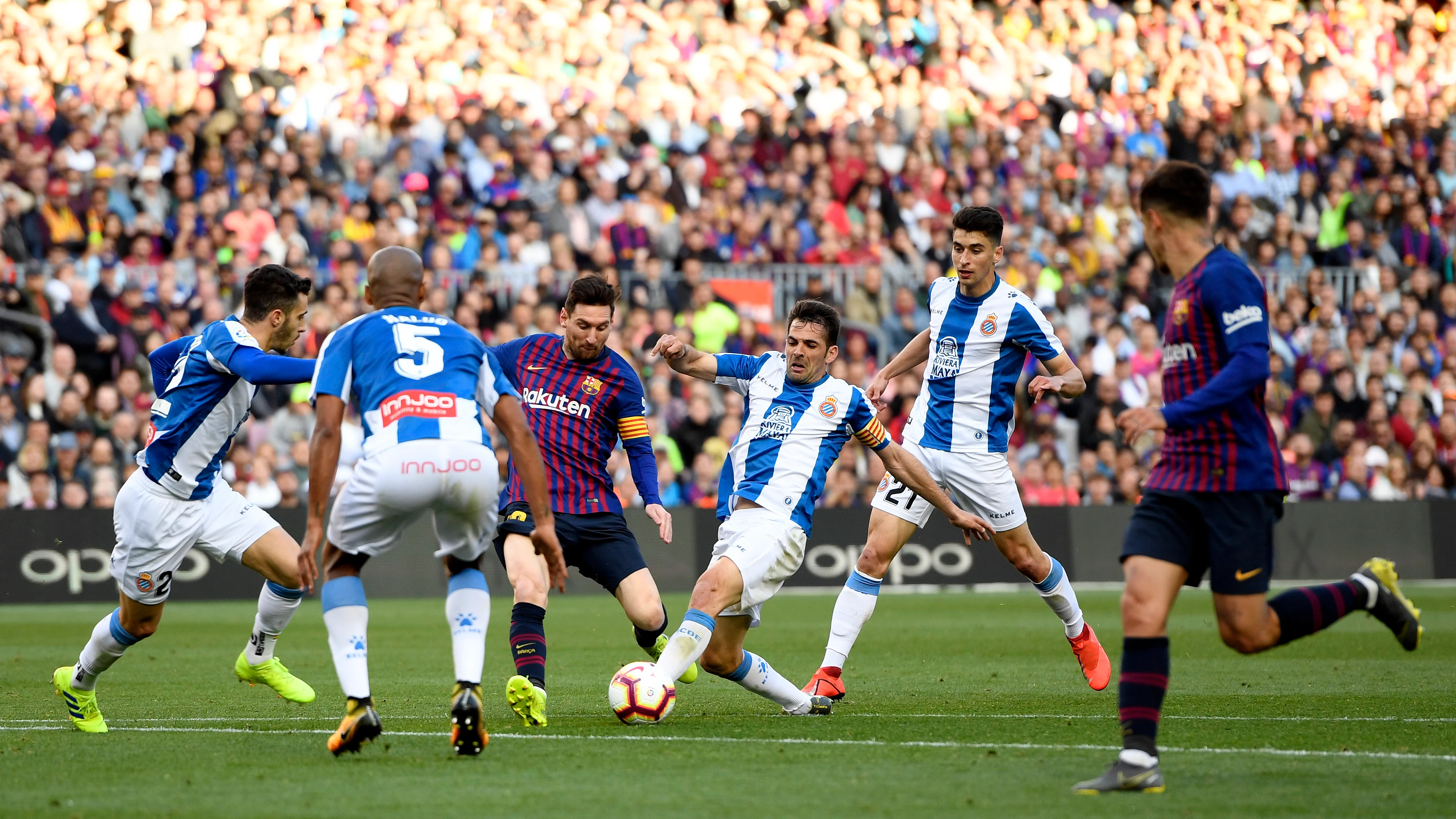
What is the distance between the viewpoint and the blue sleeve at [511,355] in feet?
27.9

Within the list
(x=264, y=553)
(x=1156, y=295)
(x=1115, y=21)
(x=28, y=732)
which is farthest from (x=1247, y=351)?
(x=1115, y=21)

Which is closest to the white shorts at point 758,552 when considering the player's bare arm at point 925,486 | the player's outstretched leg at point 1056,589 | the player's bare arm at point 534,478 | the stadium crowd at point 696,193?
the player's bare arm at point 925,486

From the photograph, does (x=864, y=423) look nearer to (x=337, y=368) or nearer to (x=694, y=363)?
(x=694, y=363)

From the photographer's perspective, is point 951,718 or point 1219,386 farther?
point 951,718

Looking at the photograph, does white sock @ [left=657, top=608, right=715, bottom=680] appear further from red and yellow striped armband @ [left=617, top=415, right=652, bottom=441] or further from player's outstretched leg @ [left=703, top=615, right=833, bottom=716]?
red and yellow striped armband @ [left=617, top=415, right=652, bottom=441]

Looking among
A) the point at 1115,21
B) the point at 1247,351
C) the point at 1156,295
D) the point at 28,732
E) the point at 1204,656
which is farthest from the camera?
the point at 1115,21

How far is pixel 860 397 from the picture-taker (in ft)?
26.6

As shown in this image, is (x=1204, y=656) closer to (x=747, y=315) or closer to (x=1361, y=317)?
(x=747, y=315)

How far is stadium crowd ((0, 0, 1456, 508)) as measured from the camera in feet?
60.8

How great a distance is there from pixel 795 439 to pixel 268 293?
2.58 metres

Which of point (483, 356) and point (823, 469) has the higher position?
point (483, 356)

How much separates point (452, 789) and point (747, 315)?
15.0 meters

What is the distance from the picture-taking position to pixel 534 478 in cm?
639

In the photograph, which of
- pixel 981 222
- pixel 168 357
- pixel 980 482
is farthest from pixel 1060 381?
pixel 168 357
